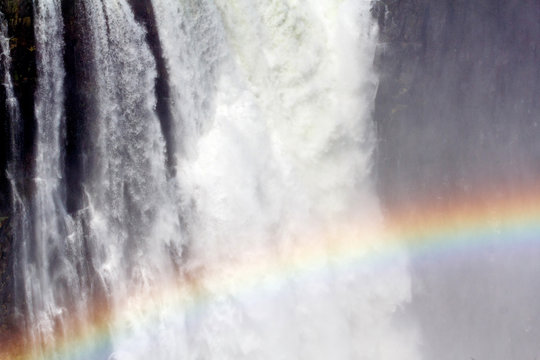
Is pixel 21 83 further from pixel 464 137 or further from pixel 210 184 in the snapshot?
pixel 464 137

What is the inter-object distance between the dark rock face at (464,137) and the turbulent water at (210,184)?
460 millimetres

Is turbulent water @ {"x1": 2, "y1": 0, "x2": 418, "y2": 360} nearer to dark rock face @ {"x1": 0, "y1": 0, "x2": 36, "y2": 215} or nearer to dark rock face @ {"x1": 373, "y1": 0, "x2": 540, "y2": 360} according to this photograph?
dark rock face @ {"x1": 0, "y1": 0, "x2": 36, "y2": 215}

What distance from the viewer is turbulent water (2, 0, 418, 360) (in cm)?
927

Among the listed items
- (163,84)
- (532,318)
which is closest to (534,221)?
(532,318)

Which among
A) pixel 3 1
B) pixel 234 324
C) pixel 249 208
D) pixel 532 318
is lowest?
pixel 532 318

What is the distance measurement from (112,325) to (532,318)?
8.04 m

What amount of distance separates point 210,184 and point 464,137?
4.99 metres

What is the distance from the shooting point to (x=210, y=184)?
10.6 metres

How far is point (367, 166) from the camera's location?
12297 mm

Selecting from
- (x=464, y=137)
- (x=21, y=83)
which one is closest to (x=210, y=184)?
(x=21, y=83)

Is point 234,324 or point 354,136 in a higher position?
point 354,136

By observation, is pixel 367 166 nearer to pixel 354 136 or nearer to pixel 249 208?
pixel 354 136

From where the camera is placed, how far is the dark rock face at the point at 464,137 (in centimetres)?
1180

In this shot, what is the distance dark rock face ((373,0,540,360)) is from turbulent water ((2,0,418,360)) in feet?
1.51
